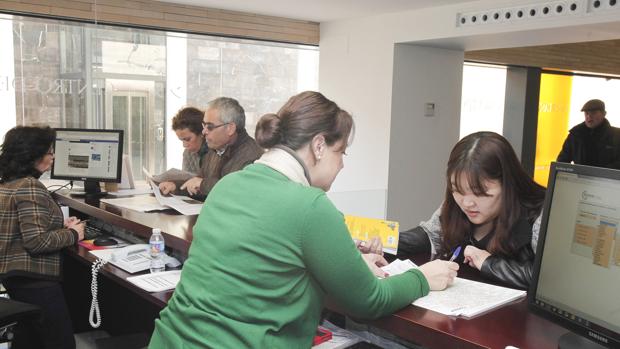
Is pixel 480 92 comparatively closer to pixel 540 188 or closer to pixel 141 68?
pixel 141 68

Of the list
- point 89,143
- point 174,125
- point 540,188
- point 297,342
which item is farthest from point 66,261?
point 540,188

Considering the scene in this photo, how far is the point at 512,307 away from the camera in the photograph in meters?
1.45

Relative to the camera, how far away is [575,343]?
1.20m

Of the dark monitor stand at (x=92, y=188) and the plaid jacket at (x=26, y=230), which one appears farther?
the dark monitor stand at (x=92, y=188)

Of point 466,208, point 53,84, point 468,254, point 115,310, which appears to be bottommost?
point 115,310

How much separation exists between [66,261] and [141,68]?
2598 mm

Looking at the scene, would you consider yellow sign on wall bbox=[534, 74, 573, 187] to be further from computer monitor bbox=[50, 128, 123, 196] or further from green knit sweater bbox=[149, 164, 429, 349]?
green knit sweater bbox=[149, 164, 429, 349]

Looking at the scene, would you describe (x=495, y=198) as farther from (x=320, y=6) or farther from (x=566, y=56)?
(x=566, y=56)

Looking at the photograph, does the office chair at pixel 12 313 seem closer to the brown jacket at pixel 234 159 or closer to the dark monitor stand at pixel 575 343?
the brown jacket at pixel 234 159

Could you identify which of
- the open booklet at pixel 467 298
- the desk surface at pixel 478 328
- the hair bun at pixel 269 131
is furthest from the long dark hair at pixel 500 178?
the hair bun at pixel 269 131

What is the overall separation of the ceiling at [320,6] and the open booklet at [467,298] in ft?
12.6

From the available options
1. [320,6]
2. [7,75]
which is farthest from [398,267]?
[7,75]

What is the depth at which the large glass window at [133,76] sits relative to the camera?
496cm

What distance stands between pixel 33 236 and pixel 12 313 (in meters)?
0.45
